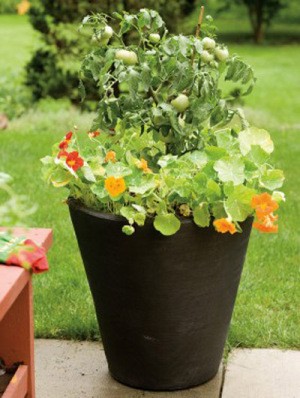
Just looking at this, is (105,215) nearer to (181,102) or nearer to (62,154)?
(62,154)

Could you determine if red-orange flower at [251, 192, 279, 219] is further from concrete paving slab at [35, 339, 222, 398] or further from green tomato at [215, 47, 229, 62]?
concrete paving slab at [35, 339, 222, 398]

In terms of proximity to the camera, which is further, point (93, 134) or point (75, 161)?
point (93, 134)

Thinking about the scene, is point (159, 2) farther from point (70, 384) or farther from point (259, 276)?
point (70, 384)

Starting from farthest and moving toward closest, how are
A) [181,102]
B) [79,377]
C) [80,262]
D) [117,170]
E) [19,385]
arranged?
[80,262] → [79,377] → [181,102] → [117,170] → [19,385]

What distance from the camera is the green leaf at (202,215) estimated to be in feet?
9.16

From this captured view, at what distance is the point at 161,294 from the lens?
2908 mm

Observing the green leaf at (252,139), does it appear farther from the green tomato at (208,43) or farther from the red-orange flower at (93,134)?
the red-orange flower at (93,134)

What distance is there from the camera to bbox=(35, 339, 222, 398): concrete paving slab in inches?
122

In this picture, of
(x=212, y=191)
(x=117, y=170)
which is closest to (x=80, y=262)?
(x=117, y=170)

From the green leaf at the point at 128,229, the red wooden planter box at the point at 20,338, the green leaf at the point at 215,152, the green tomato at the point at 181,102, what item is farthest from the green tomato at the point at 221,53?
the red wooden planter box at the point at 20,338

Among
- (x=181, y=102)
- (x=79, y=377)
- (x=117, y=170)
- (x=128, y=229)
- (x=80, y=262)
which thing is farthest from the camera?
(x=80, y=262)

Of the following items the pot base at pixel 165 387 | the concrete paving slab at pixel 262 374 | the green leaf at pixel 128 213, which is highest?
the green leaf at pixel 128 213

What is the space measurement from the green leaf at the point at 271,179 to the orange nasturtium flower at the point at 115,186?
1.51 ft

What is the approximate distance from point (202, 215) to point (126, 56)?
0.61m
